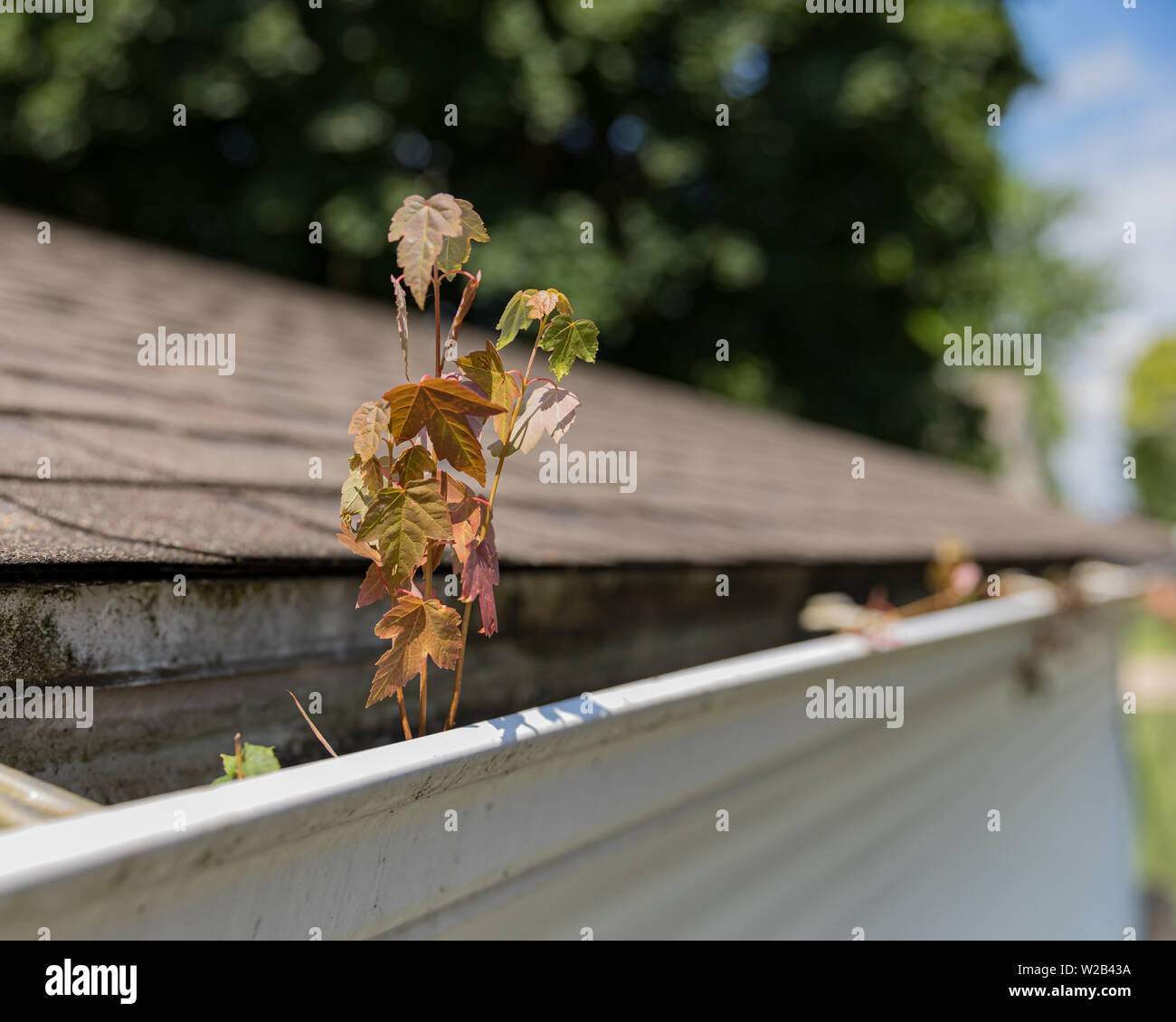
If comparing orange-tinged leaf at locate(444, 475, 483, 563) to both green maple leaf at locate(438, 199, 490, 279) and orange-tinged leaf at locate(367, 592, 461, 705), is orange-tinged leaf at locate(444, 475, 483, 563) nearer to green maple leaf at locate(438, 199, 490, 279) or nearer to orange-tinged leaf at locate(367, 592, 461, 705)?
orange-tinged leaf at locate(367, 592, 461, 705)

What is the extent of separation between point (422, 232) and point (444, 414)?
185 millimetres

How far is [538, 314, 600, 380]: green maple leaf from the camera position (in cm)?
96

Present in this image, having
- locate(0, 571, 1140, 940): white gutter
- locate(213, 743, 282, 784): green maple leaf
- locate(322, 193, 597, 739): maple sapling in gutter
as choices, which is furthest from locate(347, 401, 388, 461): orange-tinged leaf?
locate(213, 743, 282, 784): green maple leaf

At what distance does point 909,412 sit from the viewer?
1309cm

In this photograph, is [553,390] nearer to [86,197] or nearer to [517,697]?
[517,697]

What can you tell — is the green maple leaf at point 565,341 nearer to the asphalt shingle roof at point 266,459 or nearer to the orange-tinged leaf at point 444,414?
the orange-tinged leaf at point 444,414

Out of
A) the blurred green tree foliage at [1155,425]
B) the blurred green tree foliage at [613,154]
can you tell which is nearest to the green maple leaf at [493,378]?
the blurred green tree foliage at [613,154]

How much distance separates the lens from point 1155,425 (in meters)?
45.2

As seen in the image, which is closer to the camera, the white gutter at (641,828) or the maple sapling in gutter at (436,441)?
the white gutter at (641,828)

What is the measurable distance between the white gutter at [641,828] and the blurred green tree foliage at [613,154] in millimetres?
7520

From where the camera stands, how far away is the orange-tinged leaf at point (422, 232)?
2.95ft

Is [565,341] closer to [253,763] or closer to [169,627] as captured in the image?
[253,763]

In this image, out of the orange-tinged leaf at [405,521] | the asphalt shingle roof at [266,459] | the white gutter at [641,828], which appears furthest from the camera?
the asphalt shingle roof at [266,459]

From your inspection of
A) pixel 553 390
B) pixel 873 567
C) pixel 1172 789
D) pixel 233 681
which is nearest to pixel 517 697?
pixel 233 681
